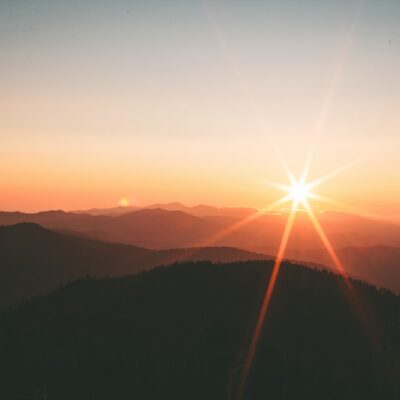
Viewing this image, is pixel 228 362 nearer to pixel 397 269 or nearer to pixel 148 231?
pixel 397 269

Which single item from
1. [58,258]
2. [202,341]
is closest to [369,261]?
[58,258]

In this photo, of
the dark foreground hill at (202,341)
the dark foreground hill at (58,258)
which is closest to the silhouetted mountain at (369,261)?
the dark foreground hill at (58,258)

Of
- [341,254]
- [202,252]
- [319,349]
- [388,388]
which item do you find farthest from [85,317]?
[341,254]

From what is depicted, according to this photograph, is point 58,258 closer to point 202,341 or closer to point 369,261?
point 202,341

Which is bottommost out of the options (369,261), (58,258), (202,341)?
(58,258)

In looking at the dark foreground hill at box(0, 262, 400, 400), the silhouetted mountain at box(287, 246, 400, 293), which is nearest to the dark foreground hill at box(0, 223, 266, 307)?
the dark foreground hill at box(0, 262, 400, 400)
